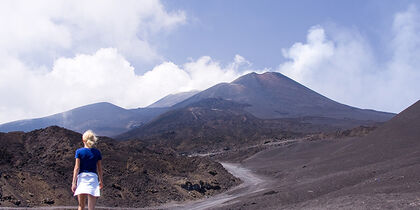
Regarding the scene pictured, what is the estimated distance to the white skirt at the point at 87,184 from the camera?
594 centimetres

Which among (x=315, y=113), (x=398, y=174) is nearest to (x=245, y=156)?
(x=398, y=174)

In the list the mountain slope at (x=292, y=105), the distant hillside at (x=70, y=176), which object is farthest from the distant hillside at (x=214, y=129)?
the distant hillside at (x=70, y=176)

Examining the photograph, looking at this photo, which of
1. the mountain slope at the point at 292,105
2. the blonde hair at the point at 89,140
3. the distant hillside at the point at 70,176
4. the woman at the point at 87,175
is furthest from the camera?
the mountain slope at the point at 292,105

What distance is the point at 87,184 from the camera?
5977mm

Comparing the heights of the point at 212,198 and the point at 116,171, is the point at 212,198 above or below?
below

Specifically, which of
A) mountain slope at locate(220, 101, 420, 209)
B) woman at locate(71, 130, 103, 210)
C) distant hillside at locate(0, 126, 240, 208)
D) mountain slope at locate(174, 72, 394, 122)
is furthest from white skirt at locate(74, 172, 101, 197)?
mountain slope at locate(174, 72, 394, 122)

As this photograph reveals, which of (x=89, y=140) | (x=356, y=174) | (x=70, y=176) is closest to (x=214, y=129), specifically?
(x=70, y=176)

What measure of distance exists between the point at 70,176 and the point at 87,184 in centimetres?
1875

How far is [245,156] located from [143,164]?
36921 mm

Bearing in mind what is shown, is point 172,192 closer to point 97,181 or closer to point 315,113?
point 97,181

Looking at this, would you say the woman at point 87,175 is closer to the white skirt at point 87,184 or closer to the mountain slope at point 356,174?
the white skirt at point 87,184

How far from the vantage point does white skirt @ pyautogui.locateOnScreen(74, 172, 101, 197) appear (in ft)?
19.5

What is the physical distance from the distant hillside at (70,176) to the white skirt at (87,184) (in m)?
13.4

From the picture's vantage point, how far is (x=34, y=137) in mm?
30359
